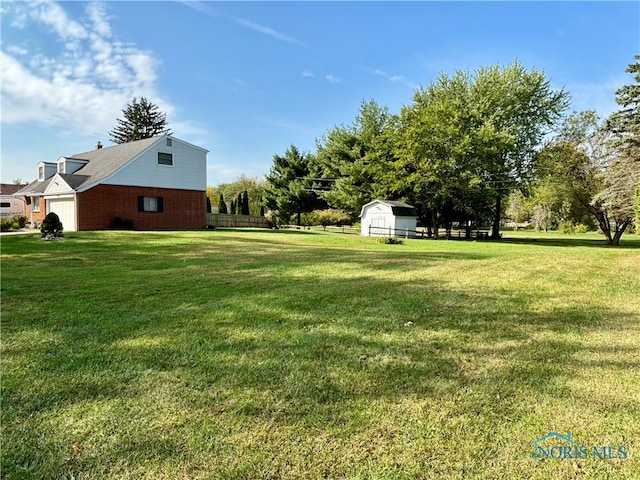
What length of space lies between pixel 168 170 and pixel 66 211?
6275 mm

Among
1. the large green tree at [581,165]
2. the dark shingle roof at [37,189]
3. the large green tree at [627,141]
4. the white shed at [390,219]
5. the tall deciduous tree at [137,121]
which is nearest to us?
the large green tree at [627,141]

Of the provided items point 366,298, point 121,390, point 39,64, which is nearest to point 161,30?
point 39,64

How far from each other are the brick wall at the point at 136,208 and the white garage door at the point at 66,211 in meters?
0.78

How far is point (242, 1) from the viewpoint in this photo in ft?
35.9

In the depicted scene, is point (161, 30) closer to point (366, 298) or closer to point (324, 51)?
point (324, 51)

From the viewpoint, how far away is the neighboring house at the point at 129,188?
21.5m

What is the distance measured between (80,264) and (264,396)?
7860mm

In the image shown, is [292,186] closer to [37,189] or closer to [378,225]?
[378,225]

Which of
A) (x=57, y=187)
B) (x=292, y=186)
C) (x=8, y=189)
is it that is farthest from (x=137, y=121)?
(x=57, y=187)

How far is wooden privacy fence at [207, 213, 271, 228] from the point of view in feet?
103

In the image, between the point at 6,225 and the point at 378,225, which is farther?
the point at 378,225

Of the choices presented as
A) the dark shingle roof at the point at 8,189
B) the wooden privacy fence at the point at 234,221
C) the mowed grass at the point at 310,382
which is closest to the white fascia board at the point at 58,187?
the wooden privacy fence at the point at 234,221

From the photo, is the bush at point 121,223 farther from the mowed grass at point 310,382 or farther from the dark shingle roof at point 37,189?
the mowed grass at point 310,382

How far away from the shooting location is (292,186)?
4125 cm
